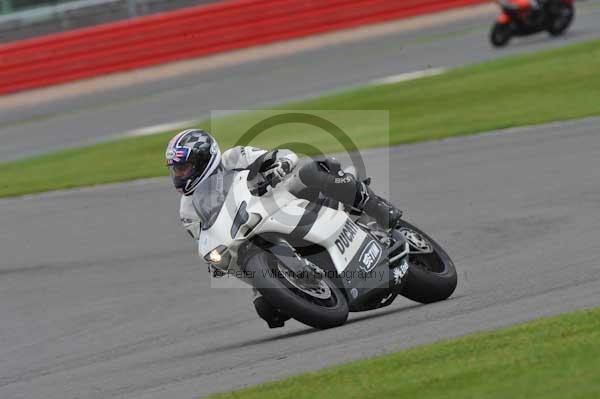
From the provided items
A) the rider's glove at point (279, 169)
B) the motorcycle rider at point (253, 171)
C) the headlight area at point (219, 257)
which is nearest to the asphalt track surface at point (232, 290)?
the headlight area at point (219, 257)

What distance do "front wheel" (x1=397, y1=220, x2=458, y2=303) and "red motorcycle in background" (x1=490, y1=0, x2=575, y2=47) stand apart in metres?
15.0

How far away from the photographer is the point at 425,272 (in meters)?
8.12

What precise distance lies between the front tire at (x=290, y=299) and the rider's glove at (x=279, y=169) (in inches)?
22.3

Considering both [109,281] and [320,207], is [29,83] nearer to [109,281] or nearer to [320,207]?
[109,281]

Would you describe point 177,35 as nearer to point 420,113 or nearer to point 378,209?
point 420,113

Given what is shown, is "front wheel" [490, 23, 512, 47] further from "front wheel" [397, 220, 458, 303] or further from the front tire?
the front tire

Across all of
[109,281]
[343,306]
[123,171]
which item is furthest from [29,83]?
[343,306]

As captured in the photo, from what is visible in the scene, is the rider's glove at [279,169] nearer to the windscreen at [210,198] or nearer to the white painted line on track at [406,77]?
the windscreen at [210,198]

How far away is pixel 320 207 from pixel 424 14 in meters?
19.2

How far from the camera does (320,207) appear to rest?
25.5 feet

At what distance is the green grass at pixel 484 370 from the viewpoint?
5195 mm

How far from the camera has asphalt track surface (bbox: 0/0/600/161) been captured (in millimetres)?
20906

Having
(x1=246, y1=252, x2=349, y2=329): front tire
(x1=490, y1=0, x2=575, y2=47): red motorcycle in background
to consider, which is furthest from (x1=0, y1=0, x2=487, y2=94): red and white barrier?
(x1=246, y1=252, x2=349, y2=329): front tire

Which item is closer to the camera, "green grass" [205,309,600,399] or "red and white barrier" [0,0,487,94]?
"green grass" [205,309,600,399]
